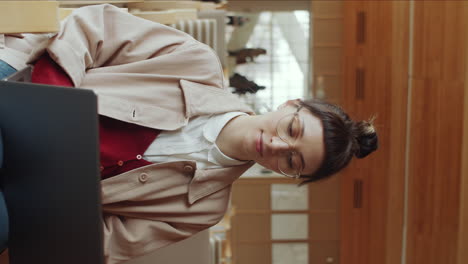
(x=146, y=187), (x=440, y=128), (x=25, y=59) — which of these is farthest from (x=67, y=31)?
(x=440, y=128)

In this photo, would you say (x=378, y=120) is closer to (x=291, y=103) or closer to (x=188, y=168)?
(x=291, y=103)

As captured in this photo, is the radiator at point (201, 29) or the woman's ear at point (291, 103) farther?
the radiator at point (201, 29)

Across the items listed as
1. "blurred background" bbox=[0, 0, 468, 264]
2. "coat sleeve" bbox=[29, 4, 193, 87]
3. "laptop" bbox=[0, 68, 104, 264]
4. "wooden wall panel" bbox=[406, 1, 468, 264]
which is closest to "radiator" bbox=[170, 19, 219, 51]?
"blurred background" bbox=[0, 0, 468, 264]

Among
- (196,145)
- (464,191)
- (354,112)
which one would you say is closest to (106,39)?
(196,145)

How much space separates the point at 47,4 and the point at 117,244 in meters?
0.57

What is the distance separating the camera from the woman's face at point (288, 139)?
1349 mm

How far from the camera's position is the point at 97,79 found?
1389 millimetres

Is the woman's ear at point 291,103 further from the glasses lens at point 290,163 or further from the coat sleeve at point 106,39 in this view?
the coat sleeve at point 106,39

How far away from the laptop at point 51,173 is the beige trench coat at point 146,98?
0.25 metres

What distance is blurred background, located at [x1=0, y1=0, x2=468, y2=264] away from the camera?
2.28 metres

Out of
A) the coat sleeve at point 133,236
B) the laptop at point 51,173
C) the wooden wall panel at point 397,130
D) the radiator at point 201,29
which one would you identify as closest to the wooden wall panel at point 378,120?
the wooden wall panel at point 397,130

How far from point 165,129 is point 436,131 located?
154cm

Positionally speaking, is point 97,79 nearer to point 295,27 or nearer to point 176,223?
point 176,223

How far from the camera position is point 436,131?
2557 millimetres
